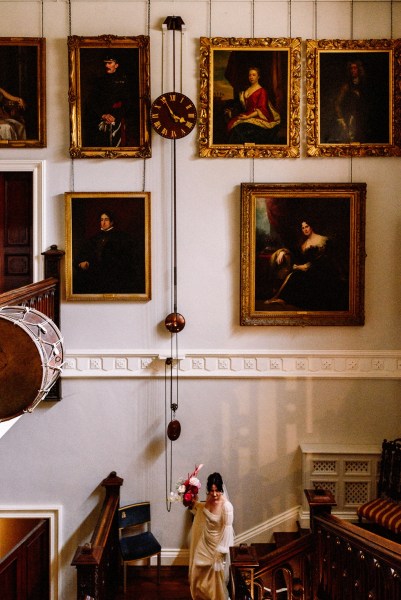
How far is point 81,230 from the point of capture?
289 inches

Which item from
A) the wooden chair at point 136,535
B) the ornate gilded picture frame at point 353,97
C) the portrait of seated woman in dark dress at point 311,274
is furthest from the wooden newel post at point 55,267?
the ornate gilded picture frame at point 353,97

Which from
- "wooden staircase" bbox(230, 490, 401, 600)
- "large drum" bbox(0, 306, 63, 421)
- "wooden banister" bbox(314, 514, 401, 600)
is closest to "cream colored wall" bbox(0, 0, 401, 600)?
"wooden staircase" bbox(230, 490, 401, 600)

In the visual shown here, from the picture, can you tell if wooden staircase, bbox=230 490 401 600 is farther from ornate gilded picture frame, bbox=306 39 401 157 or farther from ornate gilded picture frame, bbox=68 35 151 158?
ornate gilded picture frame, bbox=68 35 151 158

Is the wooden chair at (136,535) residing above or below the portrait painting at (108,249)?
below

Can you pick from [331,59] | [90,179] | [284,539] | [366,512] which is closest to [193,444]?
[284,539]

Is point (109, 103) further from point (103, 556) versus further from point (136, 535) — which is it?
point (136, 535)

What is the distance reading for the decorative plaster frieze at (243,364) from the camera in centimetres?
740

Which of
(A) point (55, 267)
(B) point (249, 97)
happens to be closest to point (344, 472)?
(A) point (55, 267)

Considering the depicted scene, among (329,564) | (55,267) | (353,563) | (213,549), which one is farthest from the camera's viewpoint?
(55,267)

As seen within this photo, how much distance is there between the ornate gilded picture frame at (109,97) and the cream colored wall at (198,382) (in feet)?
0.61

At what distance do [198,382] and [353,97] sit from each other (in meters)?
3.94

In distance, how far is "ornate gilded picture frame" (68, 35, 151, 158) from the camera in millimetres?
7160

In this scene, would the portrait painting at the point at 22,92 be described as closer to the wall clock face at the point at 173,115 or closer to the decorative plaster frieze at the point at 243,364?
the wall clock face at the point at 173,115

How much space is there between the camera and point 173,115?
7117 millimetres
